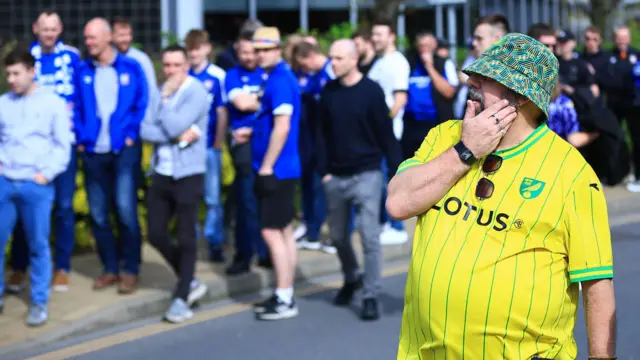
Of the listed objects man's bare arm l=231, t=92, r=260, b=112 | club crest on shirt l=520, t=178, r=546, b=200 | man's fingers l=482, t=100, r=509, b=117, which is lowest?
man's bare arm l=231, t=92, r=260, b=112

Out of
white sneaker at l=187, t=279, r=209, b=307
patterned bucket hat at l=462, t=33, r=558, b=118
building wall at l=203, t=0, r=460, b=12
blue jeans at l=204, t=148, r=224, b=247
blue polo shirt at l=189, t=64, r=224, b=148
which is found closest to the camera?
patterned bucket hat at l=462, t=33, r=558, b=118

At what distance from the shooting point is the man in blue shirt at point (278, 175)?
8.20 metres

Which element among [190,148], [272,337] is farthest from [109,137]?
[272,337]

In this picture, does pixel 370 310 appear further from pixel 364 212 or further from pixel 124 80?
pixel 124 80

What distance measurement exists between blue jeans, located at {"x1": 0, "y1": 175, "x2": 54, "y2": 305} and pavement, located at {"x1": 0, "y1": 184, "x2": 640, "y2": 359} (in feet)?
0.99

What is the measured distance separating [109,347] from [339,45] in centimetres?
267

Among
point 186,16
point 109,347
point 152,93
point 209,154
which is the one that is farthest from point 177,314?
point 186,16

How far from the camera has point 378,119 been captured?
26.8 feet

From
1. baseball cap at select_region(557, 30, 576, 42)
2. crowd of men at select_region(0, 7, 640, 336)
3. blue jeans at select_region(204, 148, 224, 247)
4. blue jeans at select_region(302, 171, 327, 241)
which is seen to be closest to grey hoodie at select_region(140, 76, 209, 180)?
crowd of men at select_region(0, 7, 640, 336)

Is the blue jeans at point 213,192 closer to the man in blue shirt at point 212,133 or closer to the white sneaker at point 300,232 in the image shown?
the man in blue shirt at point 212,133

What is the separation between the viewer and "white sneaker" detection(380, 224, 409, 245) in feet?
35.4

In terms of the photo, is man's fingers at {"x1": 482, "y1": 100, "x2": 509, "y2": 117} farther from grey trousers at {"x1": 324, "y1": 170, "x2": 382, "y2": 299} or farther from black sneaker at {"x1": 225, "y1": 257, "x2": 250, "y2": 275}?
black sneaker at {"x1": 225, "y1": 257, "x2": 250, "y2": 275}

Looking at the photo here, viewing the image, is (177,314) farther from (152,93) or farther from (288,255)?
(152,93)

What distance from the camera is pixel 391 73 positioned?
10.9 meters
